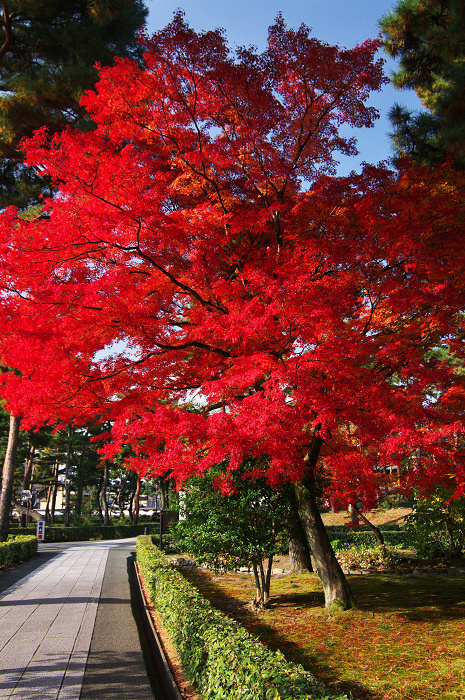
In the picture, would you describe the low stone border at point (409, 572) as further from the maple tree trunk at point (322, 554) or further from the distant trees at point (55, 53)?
the distant trees at point (55, 53)

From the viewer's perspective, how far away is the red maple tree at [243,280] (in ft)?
22.2

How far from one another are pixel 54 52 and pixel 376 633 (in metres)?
13.7

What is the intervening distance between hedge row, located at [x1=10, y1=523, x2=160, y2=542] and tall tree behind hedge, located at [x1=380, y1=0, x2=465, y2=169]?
29.2m

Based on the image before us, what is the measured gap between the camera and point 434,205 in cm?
761

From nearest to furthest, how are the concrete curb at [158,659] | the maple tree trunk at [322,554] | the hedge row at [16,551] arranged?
the concrete curb at [158,659]
the maple tree trunk at [322,554]
the hedge row at [16,551]

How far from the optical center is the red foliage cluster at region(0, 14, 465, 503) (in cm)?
677

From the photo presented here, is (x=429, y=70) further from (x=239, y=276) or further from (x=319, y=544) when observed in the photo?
(x=319, y=544)

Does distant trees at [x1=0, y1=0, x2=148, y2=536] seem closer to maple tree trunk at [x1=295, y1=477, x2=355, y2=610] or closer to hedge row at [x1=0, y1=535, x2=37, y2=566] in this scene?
maple tree trunk at [x1=295, y1=477, x2=355, y2=610]

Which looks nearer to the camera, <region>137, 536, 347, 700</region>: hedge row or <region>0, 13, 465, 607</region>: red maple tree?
<region>137, 536, 347, 700</region>: hedge row

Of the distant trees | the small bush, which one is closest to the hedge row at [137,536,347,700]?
the small bush

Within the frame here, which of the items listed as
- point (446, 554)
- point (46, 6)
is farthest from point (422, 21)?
point (446, 554)

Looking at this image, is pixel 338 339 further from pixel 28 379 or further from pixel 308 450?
pixel 28 379

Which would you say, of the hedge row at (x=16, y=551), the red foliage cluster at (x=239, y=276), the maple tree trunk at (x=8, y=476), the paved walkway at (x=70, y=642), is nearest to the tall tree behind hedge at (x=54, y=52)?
the red foliage cluster at (x=239, y=276)

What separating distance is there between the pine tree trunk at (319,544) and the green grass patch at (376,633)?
31 centimetres
